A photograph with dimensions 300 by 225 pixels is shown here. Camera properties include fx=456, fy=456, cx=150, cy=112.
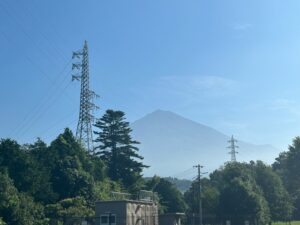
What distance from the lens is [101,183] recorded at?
58.4m

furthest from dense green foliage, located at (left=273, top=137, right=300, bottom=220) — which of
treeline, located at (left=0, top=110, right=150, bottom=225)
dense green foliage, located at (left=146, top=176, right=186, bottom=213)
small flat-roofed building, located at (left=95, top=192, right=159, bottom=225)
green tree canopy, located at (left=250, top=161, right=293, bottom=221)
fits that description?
small flat-roofed building, located at (left=95, top=192, right=159, bottom=225)

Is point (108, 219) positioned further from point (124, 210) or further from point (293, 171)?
point (293, 171)

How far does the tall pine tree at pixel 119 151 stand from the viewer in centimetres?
6862

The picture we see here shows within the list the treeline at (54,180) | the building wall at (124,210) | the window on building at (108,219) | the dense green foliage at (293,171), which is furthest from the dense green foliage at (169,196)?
the window on building at (108,219)

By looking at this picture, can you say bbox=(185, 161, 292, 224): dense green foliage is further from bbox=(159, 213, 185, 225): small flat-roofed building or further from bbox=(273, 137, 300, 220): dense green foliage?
bbox=(273, 137, 300, 220): dense green foliage

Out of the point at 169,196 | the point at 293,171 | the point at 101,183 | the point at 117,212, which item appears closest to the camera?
the point at 117,212

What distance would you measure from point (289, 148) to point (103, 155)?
4194 centimetres

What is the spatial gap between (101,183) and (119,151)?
1277 cm

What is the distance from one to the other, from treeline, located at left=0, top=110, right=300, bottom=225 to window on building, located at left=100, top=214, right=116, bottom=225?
5.05 metres

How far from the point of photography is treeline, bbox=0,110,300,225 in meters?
46.2

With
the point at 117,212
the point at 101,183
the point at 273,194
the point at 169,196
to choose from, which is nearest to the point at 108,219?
the point at 117,212

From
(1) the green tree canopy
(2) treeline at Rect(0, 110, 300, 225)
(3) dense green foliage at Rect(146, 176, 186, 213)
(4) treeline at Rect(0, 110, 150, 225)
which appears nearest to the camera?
(4) treeline at Rect(0, 110, 150, 225)

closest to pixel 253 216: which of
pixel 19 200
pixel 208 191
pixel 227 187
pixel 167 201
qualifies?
pixel 227 187

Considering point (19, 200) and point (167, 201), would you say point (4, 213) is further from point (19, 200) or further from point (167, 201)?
point (167, 201)
